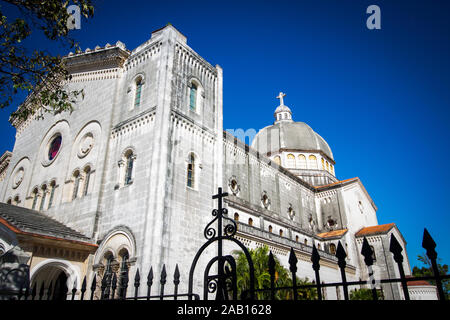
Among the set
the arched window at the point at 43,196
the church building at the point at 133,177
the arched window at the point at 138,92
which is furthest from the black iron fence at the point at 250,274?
the arched window at the point at 43,196

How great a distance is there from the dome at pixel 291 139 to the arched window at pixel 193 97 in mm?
25831

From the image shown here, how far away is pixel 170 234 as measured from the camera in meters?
15.3

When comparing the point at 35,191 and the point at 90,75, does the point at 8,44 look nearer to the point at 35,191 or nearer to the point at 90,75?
the point at 90,75

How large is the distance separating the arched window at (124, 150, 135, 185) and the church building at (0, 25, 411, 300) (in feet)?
0.22

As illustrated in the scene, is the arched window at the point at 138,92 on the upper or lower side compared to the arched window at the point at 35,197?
upper

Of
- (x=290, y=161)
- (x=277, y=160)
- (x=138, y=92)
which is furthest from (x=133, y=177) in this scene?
(x=290, y=161)

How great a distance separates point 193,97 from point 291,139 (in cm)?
2775

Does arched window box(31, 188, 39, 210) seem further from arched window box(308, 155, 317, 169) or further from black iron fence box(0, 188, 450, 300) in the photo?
arched window box(308, 155, 317, 169)

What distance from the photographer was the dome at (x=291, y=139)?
44.9m

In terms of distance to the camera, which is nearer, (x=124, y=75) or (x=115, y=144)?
(x=115, y=144)

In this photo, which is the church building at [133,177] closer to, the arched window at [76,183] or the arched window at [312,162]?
the arched window at [76,183]
